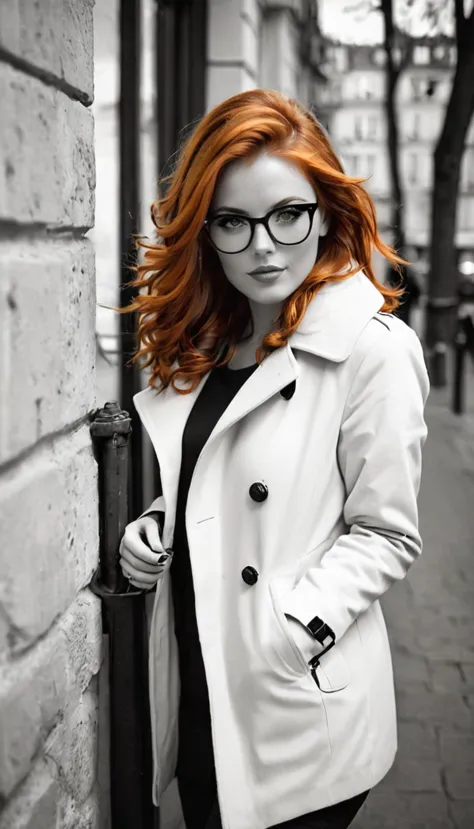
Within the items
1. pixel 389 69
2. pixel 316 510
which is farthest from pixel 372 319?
pixel 389 69

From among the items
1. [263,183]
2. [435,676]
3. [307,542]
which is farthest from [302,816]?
[435,676]

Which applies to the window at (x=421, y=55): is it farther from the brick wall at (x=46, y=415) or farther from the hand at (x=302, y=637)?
the hand at (x=302, y=637)

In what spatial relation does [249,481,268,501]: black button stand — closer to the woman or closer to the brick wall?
the woman

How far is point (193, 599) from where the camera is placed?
1.82 metres

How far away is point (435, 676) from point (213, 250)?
260 cm

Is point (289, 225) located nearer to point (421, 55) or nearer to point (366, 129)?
point (366, 129)

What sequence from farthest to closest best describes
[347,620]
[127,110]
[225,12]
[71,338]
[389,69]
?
[389,69]
[225,12]
[127,110]
[347,620]
[71,338]

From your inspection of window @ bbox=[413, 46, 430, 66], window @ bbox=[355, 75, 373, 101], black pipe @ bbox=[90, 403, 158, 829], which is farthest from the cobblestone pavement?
window @ bbox=[413, 46, 430, 66]

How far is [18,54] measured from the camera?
1.06m

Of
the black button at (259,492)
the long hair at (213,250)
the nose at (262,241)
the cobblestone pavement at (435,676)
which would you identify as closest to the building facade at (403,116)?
the cobblestone pavement at (435,676)

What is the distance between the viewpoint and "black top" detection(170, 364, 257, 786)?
180cm

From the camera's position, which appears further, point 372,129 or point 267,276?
point 372,129

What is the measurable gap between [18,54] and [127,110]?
243 centimetres

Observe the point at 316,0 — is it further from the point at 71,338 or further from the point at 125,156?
the point at 71,338
